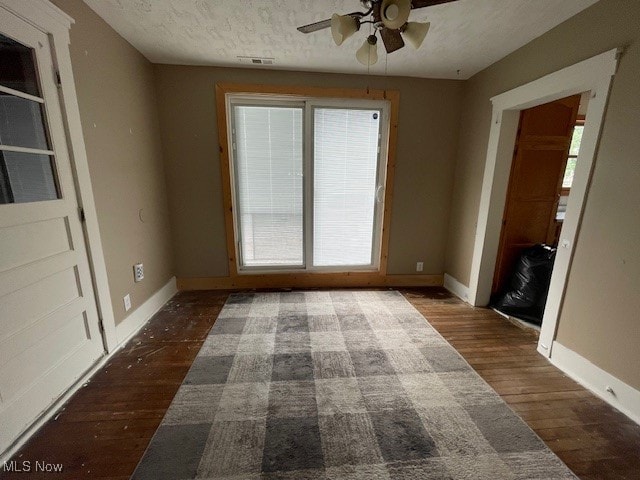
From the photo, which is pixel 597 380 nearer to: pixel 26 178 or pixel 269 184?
pixel 269 184

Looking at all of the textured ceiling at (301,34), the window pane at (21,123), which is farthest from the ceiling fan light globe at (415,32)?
the window pane at (21,123)

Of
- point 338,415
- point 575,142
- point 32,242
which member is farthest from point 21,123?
point 575,142

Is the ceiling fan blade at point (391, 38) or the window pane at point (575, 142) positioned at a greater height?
the ceiling fan blade at point (391, 38)

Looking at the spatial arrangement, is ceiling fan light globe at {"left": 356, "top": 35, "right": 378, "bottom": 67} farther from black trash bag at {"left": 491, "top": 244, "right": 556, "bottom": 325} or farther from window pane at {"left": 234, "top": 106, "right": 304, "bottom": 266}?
black trash bag at {"left": 491, "top": 244, "right": 556, "bottom": 325}

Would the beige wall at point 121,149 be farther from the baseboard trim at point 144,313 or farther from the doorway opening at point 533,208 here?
the doorway opening at point 533,208

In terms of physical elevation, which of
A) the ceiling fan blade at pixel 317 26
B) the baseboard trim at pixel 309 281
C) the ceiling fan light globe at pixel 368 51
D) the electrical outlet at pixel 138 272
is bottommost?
the baseboard trim at pixel 309 281

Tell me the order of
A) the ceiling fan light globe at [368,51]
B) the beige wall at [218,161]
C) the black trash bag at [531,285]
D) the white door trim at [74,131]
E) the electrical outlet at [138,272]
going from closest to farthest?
the white door trim at [74,131] → the ceiling fan light globe at [368,51] → the electrical outlet at [138,272] → the black trash bag at [531,285] → the beige wall at [218,161]

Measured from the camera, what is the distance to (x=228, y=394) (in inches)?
64.9

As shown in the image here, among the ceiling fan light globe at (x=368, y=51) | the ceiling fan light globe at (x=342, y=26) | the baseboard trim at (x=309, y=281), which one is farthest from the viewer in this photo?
the baseboard trim at (x=309, y=281)

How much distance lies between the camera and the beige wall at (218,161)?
2789 mm

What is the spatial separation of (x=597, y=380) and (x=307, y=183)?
284 centimetres

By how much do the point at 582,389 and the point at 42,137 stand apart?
3.68 metres

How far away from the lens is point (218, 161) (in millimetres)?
2938

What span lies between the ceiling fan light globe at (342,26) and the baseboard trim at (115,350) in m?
2.56
